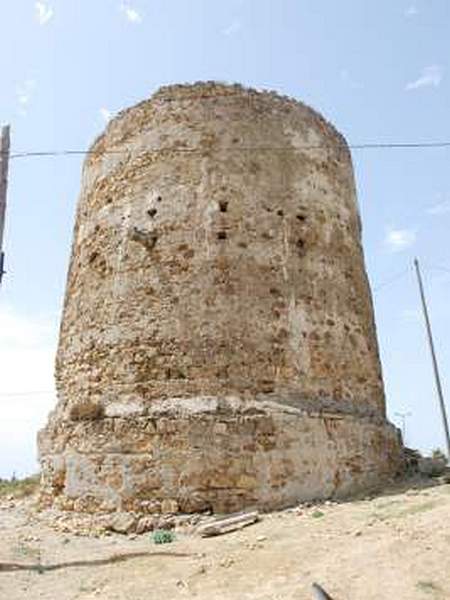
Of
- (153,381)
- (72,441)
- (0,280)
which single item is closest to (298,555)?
(153,381)

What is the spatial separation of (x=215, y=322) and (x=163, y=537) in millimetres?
2769

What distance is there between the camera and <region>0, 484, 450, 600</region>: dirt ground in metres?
4.77

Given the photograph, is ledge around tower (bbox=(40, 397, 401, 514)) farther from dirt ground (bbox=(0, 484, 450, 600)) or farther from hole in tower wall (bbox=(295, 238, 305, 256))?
hole in tower wall (bbox=(295, 238, 305, 256))

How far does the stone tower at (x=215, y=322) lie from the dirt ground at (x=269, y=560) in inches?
29.3

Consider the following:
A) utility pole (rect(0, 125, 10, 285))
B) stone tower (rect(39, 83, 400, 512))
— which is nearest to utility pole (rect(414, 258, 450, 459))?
stone tower (rect(39, 83, 400, 512))

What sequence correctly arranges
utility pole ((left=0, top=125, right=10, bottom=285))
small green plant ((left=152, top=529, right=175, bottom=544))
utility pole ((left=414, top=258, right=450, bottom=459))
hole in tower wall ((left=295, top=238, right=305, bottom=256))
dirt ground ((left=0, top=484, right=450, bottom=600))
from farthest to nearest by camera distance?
utility pole ((left=414, top=258, right=450, bottom=459))
hole in tower wall ((left=295, top=238, right=305, bottom=256))
utility pole ((left=0, top=125, right=10, bottom=285))
small green plant ((left=152, top=529, right=175, bottom=544))
dirt ground ((left=0, top=484, right=450, bottom=600))

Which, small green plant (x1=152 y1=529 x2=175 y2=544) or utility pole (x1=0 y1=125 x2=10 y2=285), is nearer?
small green plant (x1=152 y1=529 x2=175 y2=544)

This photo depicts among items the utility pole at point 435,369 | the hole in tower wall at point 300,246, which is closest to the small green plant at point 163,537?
the hole in tower wall at point 300,246

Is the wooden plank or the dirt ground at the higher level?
the wooden plank

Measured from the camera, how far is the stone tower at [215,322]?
762 cm

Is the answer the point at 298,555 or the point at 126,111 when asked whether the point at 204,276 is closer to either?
the point at 126,111

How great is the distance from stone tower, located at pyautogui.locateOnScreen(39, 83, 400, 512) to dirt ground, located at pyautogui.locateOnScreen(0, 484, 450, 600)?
2.44 ft

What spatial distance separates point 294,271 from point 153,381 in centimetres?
252

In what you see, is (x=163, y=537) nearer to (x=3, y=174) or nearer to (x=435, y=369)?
(x=3, y=174)
